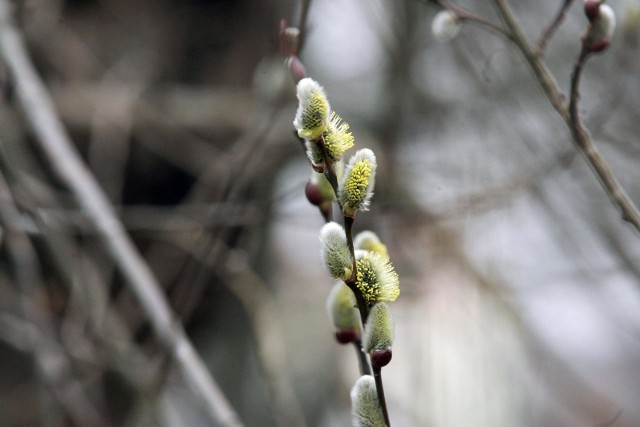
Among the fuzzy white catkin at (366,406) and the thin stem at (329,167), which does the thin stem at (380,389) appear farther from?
the thin stem at (329,167)

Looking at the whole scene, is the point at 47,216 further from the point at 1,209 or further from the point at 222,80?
the point at 222,80

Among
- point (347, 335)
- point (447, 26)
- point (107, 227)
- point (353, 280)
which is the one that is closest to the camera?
point (353, 280)

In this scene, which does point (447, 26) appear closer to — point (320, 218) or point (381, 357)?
point (381, 357)

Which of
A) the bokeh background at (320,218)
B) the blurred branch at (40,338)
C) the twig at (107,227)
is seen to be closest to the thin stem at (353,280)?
the twig at (107,227)

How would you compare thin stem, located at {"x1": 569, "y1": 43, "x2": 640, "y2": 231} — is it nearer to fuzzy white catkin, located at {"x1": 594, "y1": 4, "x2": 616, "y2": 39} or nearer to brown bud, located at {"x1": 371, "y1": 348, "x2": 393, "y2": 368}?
fuzzy white catkin, located at {"x1": 594, "y1": 4, "x2": 616, "y2": 39}

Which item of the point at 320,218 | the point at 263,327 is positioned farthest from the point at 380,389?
the point at 320,218

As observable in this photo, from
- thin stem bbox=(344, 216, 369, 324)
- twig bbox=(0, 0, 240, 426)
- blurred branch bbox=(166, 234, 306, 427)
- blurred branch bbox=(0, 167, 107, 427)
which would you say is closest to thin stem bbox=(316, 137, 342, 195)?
thin stem bbox=(344, 216, 369, 324)
